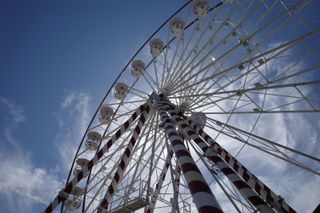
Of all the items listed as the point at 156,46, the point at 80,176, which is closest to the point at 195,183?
the point at 80,176

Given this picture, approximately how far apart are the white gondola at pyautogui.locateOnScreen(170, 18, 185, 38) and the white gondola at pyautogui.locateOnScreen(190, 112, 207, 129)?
4.64 m

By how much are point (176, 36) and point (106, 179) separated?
26.9 ft

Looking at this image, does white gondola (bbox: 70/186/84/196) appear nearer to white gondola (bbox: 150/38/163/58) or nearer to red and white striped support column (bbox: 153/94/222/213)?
white gondola (bbox: 150/38/163/58)

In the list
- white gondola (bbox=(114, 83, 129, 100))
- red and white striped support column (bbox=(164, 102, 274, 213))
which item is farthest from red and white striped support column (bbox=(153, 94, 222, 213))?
white gondola (bbox=(114, 83, 129, 100))

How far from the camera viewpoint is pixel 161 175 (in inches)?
509

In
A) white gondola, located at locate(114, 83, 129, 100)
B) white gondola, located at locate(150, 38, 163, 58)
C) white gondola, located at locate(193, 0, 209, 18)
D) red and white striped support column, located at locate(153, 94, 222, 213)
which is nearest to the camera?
red and white striped support column, located at locate(153, 94, 222, 213)

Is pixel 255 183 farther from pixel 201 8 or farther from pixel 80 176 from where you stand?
pixel 201 8

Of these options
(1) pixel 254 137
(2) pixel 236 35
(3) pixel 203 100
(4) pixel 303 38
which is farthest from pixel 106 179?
(4) pixel 303 38

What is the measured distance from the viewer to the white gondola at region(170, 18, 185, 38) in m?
13.5

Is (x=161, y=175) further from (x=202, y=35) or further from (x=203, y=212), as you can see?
(x=203, y=212)

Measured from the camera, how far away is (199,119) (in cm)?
1155

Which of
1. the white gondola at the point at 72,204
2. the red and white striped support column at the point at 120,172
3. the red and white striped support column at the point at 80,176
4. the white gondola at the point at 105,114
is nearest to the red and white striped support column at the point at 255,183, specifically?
the red and white striped support column at the point at 120,172

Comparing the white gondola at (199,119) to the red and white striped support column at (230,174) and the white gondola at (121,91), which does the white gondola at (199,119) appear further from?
the white gondola at (121,91)

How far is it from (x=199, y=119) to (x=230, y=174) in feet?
14.7
